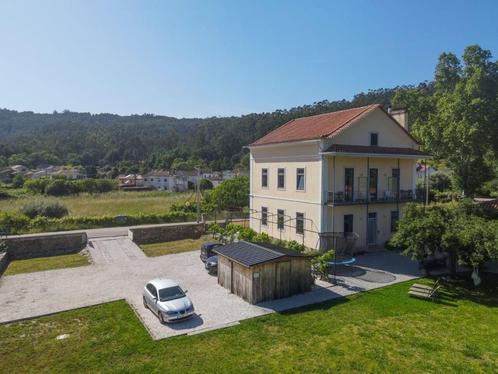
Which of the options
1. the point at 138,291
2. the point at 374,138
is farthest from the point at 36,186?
the point at 374,138

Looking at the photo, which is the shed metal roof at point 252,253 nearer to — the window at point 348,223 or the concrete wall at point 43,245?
the window at point 348,223

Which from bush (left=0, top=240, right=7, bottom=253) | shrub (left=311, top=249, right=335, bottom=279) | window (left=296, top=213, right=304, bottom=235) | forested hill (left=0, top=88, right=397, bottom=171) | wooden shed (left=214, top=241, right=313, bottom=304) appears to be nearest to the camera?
wooden shed (left=214, top=241, right=313, bottom=304)

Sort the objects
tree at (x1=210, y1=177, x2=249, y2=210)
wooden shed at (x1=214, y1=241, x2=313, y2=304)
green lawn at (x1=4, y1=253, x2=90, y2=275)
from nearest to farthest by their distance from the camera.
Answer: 1. wooden shed at (x1=214, y1=241, x2=313, y2=304)
2. green lawn at (x1=4, y1=253, x2=90, y2=275)
3. tree at (x1=210, y1=177, x2=249, y2=210)

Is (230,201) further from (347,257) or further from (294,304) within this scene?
(294,304)

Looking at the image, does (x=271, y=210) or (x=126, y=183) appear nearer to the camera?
(x=271, y=210)

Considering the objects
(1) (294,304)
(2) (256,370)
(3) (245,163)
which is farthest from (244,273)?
(3) (245,163)

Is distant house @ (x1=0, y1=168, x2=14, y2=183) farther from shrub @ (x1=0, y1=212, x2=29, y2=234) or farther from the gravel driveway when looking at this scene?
the gravel driveway

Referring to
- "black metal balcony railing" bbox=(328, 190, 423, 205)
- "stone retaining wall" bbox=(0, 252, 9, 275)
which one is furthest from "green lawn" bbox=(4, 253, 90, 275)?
"black metal balcony railing" bbox=(328, 190, 423, 205)
